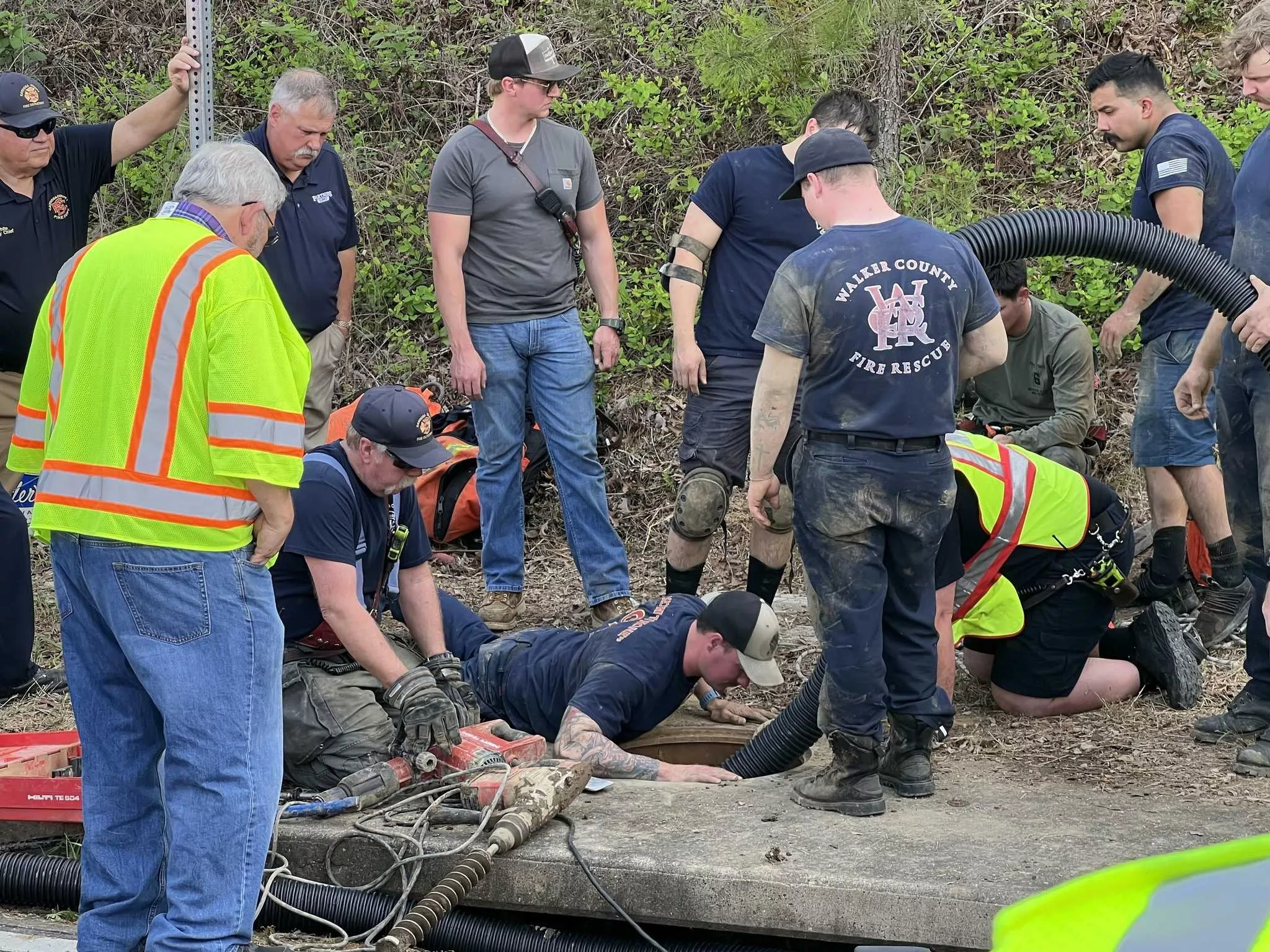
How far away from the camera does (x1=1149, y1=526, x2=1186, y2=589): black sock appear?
6055 mm

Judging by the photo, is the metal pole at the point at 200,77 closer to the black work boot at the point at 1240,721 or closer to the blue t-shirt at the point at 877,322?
the blue t-shirt at the point at 877,322

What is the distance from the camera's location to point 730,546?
7.58m

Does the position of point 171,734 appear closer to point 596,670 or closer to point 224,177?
point 224,177

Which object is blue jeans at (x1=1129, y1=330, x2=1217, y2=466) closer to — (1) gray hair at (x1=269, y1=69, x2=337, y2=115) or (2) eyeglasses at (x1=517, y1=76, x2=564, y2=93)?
(2) eyeglasses at (x1=517, y1=76, x2=564, y2=93)

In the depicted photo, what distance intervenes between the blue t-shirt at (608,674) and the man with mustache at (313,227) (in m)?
1.62

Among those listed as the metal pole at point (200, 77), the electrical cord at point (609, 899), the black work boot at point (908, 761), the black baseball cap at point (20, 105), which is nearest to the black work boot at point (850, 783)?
the black work boot at point (908, 761)

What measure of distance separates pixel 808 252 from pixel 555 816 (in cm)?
179

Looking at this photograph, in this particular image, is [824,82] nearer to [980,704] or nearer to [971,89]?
[971,89]

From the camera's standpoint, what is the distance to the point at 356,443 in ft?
15.2

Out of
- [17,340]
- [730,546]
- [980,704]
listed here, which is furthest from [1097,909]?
[730,546]

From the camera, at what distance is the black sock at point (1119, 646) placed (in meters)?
5.54

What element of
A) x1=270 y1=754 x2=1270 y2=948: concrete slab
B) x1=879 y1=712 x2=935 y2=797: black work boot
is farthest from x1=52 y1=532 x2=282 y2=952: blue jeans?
x1=879 y1=712 x2=935 y2=797: black work boot

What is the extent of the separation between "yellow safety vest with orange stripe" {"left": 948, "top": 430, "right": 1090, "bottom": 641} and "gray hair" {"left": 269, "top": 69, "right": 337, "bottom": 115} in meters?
2.98

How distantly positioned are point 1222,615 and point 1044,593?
1137mm
